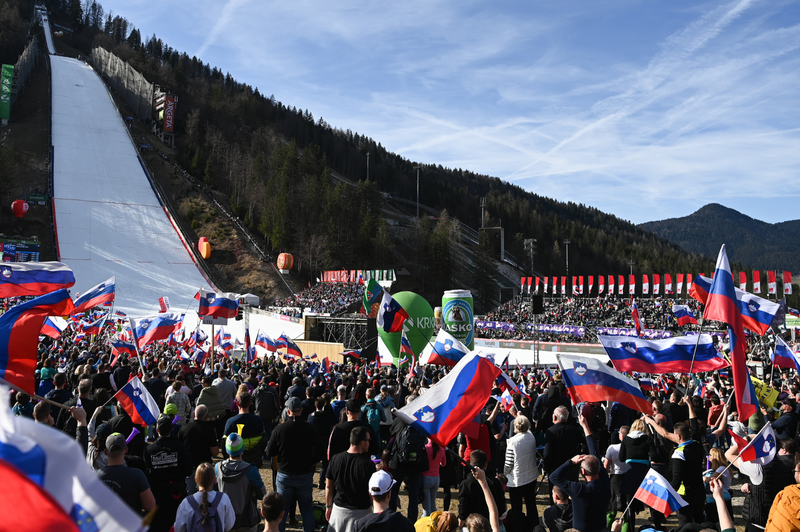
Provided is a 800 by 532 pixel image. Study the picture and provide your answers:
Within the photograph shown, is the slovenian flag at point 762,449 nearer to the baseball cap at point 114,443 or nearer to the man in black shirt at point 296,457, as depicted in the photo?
the man in black shirt at point 296,457

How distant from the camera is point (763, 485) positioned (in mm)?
5441

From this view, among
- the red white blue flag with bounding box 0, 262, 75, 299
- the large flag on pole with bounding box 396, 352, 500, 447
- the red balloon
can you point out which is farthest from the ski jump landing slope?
the large flag on pole with bounding box 396, 352, 500, 447

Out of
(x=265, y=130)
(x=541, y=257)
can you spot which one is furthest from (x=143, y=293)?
(x=541, y=257)

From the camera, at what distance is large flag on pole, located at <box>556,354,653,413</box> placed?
23.9 ft

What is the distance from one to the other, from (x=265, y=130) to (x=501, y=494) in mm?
100662

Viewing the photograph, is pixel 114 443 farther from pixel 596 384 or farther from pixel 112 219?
pixel 112 219

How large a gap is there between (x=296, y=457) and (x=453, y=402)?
182cm

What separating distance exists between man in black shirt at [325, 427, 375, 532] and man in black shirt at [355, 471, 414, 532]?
1.11 meters

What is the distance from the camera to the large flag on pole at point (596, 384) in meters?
7.27

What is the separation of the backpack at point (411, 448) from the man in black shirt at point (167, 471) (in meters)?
2.19

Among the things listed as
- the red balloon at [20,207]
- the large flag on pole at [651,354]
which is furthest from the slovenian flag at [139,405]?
the red balloon at [20,207]

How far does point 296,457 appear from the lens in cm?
616

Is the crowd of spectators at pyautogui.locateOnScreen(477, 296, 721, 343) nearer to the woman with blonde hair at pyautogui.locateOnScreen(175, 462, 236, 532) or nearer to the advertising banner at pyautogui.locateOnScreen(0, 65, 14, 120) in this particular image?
the woman with blonde hair at pyautogui.locateOnScreen(175, 462, 236, 532)

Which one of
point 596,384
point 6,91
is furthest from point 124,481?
point 6,91
